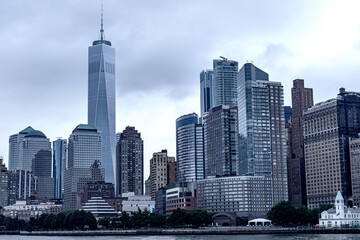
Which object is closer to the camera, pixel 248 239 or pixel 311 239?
pixel 311 239

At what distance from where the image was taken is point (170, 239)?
19625 centimetres

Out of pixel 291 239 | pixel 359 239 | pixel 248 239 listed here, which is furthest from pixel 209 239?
pixel 359 239

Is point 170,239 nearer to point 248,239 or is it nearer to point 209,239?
point 209,239

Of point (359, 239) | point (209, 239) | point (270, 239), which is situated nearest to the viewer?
point (359, 239)

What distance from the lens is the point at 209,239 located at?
18925 cm

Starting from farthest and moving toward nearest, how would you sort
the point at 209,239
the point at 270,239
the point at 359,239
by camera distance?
the point at 209,239 → the point at 270,239 → the point at 359,239

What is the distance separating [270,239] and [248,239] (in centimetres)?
969

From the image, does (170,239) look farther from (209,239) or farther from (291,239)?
(291,239)

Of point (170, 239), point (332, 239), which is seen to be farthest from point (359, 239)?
point (170, 239)

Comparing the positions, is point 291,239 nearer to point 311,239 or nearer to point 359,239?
point 311,239

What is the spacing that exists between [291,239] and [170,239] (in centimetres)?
4401

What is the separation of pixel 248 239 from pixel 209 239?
12975mm

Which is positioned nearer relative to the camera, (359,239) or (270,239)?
(359,239)

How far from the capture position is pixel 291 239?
17125 cm
